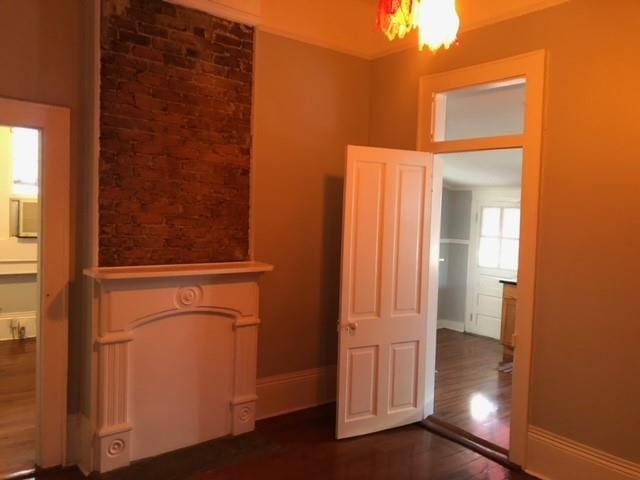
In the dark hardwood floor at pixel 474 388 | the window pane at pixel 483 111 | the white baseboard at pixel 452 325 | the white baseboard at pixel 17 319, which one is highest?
the window pane at pixel 483 111

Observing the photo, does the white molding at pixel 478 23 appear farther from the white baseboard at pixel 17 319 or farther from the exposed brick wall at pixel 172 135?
the white baseboard at pixel 17 319

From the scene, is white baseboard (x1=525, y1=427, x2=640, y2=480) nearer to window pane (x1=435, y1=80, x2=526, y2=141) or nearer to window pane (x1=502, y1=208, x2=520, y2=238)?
window pane (x1=435, y1=80, x2=526, y2=141)

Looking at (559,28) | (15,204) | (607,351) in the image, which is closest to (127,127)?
(559,28)

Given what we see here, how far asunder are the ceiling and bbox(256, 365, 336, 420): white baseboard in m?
2.66

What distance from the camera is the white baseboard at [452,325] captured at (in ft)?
23.2

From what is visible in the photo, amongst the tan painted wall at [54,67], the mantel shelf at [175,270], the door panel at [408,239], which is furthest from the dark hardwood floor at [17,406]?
the door panel at [408,239]

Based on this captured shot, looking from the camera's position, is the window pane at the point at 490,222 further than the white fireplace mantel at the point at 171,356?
Yes

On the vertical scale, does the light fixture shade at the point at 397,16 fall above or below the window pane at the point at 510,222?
above

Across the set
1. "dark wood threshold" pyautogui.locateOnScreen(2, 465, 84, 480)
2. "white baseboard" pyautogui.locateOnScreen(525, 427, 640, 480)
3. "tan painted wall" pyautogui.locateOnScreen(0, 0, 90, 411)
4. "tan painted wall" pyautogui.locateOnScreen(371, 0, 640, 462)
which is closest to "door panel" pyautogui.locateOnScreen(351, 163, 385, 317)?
"tan painted wall" pyautogui.locateOnScreen(371, 0, 640, 462)

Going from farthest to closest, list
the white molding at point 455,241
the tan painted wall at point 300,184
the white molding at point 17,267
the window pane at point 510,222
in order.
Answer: the white molding at point 455,241 → the window pane at point 510,222 → the white molding at point 17,267 → the tan painted wall at point 300,184

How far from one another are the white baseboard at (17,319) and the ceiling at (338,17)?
173 inches

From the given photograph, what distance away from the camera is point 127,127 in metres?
2.99

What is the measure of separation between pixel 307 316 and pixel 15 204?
3977 mm

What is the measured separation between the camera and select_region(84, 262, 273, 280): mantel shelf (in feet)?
9.26
